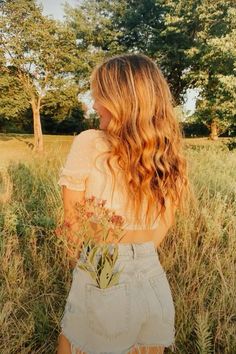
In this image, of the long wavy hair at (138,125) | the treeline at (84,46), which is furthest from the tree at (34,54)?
the long wavy hair at (138,125)

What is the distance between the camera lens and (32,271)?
11.7 ft

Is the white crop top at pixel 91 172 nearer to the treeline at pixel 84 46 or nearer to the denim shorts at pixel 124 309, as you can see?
the denim shorts at pixel 124 309

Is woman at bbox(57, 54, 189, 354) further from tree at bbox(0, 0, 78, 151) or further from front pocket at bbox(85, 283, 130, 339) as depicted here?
tree at bbox(0, 0, 78, 151)

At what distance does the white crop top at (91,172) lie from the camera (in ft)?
5.08

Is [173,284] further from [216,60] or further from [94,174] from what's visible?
[216,60]

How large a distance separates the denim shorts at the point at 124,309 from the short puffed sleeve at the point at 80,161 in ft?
0.99

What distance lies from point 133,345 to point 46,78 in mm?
27177

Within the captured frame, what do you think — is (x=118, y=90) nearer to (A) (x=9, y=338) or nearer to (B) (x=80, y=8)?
(A) (x=9, y=338)

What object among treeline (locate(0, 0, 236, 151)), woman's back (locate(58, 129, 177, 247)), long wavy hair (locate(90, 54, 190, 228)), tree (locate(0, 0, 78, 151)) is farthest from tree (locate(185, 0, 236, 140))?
woman's back (locate(58, 129, 177, 247))

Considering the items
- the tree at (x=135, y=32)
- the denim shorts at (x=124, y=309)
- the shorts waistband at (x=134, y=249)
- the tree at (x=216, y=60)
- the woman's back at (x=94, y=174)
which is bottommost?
the denim shorts at (x=124, y=309)

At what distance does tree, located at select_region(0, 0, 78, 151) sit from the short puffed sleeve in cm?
2307

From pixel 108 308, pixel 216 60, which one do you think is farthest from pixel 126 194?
pixel 216 60

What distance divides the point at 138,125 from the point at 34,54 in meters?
26.9

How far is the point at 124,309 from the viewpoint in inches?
59.4
